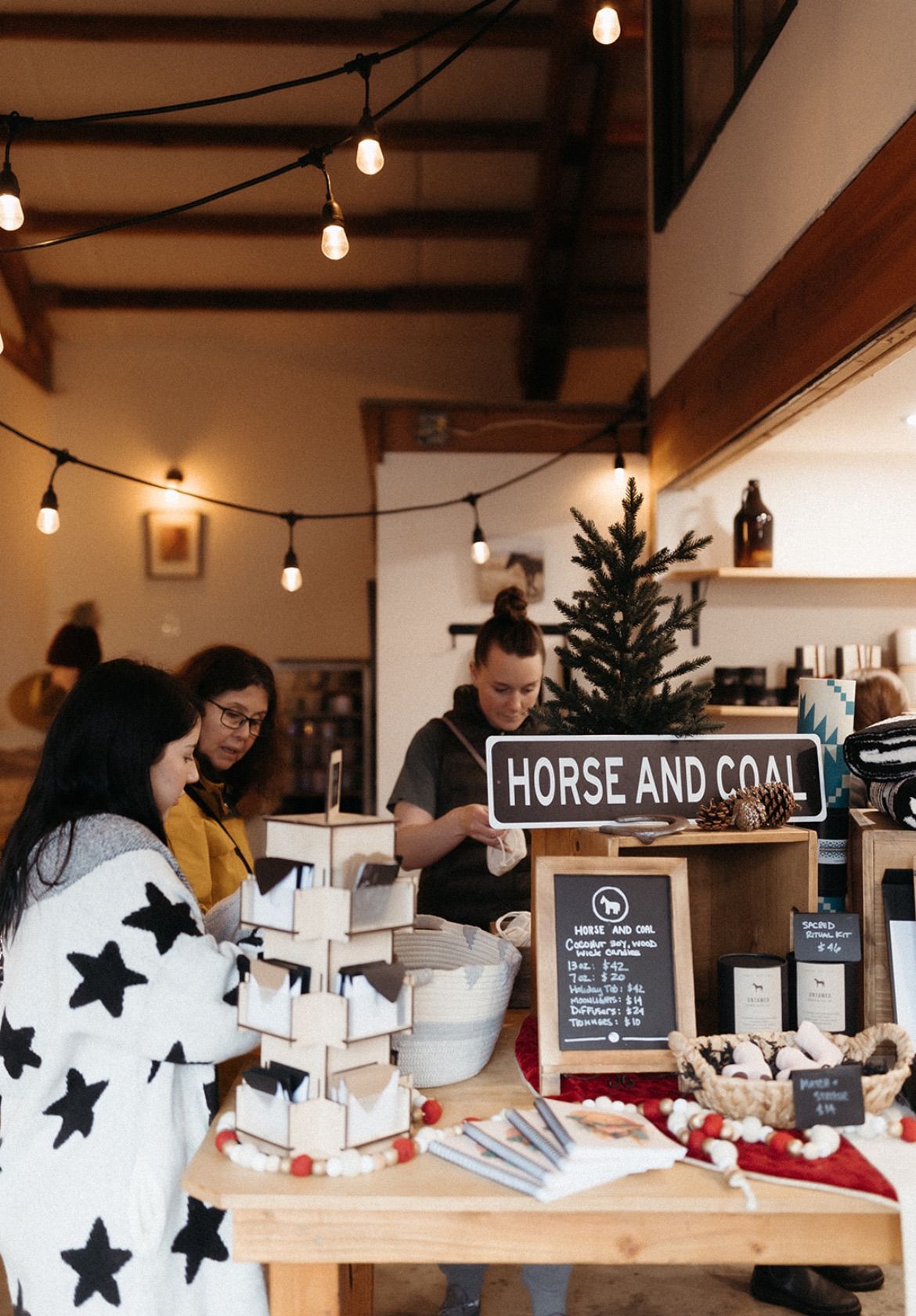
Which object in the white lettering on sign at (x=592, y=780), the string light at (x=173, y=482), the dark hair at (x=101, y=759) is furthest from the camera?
the string light at (x=173, y=482)

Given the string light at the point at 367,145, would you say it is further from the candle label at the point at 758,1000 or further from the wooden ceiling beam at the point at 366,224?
the wooden ceiling beam at the point at 366,224

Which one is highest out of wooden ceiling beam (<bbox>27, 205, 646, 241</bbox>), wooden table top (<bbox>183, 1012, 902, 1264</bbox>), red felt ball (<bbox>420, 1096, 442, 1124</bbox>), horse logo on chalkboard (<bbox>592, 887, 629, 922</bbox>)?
wooden ceiling beam (<bbox>27, 205, 646, 241</bbox>)

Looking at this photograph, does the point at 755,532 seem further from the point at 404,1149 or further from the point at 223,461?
the point at 223,461

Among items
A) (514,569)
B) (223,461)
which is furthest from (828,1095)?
(223,461)

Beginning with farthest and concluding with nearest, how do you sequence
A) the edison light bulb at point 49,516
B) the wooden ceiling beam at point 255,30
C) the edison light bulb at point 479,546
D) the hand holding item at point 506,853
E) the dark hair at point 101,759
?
1. the wooden ceiling beam at point 255,30
2. the edison light bulb at point 479,546
3. the edison light bulb at point 49,516
4. the hand holding item at point 506,853
5. the dark hair at point 101,759

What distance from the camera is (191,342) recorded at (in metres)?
8.50

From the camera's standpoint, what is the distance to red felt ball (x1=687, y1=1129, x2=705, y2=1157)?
133cm

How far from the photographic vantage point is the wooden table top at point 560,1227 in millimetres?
1232

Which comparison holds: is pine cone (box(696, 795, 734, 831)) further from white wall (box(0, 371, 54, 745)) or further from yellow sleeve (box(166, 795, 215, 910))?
white wall (box(0, 371, 54, 745))

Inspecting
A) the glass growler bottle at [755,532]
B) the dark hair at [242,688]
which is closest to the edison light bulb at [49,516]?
the dark hair at [242,688]

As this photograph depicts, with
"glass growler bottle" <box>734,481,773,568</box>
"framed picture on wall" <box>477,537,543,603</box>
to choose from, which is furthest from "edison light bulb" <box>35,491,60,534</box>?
"glass growler bottle" <box>734,481,773,568</box>

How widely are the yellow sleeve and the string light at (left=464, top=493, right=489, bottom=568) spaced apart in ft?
9.44

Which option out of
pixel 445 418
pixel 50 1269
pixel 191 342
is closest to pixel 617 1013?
pixel 50 1269

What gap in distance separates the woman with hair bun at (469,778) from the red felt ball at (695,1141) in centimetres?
108
